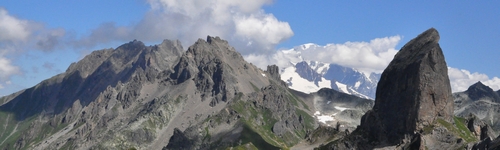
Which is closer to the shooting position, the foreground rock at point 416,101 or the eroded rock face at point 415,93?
the foreground rock at point 416,101

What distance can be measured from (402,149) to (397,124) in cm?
985

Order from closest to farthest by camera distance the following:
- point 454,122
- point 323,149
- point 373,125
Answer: point 454,122 < point 373,125 < point 323,149

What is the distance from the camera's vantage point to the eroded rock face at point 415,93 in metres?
142

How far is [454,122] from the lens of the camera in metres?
148

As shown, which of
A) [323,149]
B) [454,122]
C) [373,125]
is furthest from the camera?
[323,149]

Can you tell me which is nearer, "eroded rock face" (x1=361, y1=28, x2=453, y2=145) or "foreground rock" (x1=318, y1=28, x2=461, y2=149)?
"foreground rock" (x1=318, y1=28, x2=461, y2=149)

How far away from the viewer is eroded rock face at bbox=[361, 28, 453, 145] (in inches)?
5591

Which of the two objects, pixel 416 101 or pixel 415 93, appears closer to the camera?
pixel 416 101

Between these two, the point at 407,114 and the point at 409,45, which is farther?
the point at 409,45

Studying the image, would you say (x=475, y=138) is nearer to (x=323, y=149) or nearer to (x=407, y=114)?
(x=407, y=114)

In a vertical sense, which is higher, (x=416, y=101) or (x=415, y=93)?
(x=415, y=93)

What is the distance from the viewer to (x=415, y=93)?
143m

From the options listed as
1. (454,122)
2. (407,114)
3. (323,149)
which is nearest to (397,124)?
(407,114)

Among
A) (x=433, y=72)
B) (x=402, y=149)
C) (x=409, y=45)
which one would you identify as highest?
(x=409, y=45)
